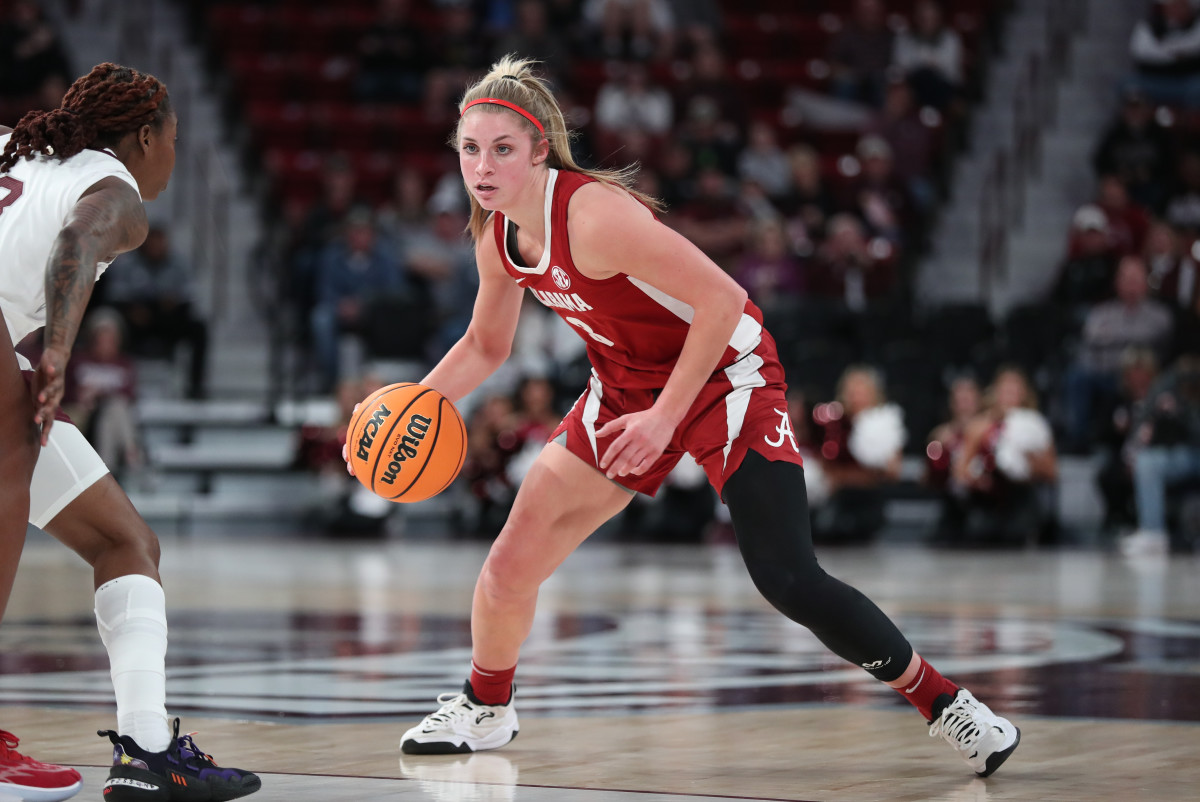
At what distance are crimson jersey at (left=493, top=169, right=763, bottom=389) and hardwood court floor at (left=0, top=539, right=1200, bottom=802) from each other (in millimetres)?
963

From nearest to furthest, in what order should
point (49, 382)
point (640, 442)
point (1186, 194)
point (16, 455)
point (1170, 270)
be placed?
point (49, 382) → point (16, 455) → point (640, 442) → point (1170, 270) → point (1186, 194)

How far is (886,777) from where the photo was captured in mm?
→ 3904

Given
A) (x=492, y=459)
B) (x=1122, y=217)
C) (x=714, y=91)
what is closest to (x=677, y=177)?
(x=714, y=91)

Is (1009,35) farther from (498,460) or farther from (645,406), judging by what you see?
(645,406)

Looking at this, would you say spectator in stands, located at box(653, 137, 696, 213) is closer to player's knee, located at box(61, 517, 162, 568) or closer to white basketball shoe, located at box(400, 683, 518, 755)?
white basketball shoe, located at box(400, 683, 518, 755)

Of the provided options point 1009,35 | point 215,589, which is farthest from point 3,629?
point 1009,35

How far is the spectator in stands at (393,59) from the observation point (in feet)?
54.9

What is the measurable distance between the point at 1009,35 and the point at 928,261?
323 cm

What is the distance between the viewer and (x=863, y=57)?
1672 cm

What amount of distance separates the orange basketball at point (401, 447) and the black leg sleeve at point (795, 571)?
0.75 metres

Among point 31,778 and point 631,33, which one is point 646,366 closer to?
point 31,778

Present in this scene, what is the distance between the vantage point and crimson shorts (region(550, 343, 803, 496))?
4105mm

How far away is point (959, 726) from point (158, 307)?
11.6 metres

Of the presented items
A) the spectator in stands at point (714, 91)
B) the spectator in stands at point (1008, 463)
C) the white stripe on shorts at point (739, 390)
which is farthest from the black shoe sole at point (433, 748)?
the spectator in stands at point (714, 91)
